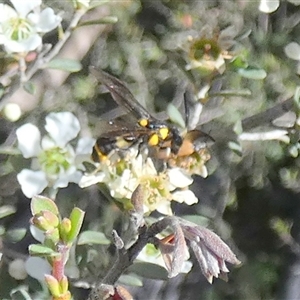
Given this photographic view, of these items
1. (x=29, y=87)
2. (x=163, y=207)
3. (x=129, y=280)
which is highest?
(x=29, y=87)

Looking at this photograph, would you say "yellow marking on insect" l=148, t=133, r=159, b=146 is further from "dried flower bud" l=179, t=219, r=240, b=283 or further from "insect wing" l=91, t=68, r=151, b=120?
"dried flower bud" l=179, t=219, r=240, b=283

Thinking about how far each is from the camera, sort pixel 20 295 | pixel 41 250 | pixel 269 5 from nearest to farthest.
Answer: pixel 41 250 < pixel 20 295 < pixel 269 5

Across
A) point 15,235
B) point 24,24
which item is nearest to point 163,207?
point 15,235

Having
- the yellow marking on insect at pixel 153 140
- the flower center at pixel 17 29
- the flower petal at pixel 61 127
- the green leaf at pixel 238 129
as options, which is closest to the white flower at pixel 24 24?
the flower center at pixel 17 29

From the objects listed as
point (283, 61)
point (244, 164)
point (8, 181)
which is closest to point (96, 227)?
point (8, 181)

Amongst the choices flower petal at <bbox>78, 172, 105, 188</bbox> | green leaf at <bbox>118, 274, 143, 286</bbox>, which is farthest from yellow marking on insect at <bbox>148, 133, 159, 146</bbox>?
green leaf at <bbox>118, 274, 143, 286</bbox>

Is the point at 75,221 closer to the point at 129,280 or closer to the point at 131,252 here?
the point at 131,252

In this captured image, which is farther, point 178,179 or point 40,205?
point 178,179
